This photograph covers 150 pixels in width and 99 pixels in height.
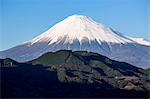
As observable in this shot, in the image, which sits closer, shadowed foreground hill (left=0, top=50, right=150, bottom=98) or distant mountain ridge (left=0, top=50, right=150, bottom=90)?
shadowed foreground hill (left=0, top=50, right=150, bottom=98)

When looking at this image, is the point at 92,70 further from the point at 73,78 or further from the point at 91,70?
the point at 73,78

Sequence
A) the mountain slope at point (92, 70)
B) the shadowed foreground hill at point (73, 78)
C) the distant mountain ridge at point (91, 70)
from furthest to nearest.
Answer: the mountain slope at point (92, 70), the distant mountain ridge at point (91, 70), the shadowed foreground hill at point (73, 78)

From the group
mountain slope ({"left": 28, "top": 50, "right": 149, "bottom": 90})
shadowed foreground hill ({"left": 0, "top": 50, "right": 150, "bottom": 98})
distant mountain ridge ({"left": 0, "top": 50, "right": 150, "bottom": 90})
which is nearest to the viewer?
shadowed foreground hill ({"left": 0, "top": 50, "right": 150, "bottom": 98})

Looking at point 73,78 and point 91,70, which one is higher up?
point 91,70

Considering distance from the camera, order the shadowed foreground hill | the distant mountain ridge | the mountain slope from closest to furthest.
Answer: the shadowed foreground hill → the distant mountain ridge → the mountain slope

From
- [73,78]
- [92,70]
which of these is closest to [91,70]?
[92,70]

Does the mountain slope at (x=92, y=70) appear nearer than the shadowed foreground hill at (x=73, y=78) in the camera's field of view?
No

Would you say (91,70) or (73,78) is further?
(91,70)

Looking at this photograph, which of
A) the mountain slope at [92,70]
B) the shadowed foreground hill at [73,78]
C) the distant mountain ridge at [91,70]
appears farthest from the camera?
the mountain slope at [92,70]

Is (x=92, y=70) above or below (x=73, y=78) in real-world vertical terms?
above
